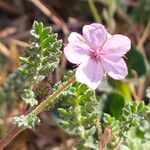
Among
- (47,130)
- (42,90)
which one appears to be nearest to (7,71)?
(47,130)

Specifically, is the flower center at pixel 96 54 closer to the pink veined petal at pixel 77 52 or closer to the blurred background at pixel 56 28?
the pink veined petal at pixel 77 52

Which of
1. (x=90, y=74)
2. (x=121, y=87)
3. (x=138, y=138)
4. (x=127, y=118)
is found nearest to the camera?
(x=90, y=74)

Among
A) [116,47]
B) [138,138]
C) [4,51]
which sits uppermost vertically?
[4,51]

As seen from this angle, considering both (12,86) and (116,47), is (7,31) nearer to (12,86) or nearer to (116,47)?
(12,86)

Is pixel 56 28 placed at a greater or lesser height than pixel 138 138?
greater

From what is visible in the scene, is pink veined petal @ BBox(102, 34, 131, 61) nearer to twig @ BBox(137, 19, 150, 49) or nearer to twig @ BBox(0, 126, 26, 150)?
twig @ BBox(0, 126, 26, 150)

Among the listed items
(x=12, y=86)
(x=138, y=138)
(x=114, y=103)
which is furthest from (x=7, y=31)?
(x=138, y=138)

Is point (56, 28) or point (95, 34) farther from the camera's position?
point (56, 28)

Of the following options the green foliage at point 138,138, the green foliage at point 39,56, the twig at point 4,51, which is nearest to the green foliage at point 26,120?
the green foliage at point 39,56

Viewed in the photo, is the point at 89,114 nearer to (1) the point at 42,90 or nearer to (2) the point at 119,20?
(1) the point at 42,90
